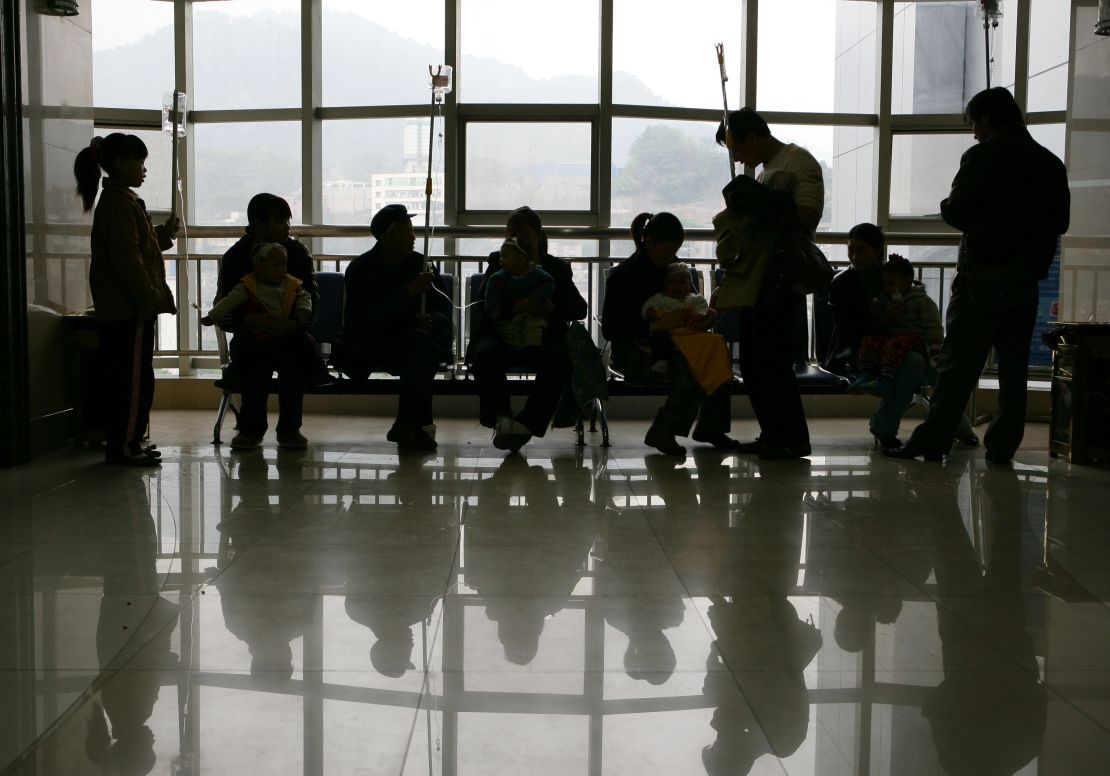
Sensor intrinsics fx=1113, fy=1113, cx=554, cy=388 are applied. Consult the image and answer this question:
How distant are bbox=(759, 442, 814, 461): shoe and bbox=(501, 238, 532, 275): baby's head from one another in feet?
4.27

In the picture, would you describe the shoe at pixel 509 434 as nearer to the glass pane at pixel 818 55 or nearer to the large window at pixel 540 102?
the large window at pixel 540 102

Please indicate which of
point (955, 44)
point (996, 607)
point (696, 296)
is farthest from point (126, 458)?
point (955, 44)

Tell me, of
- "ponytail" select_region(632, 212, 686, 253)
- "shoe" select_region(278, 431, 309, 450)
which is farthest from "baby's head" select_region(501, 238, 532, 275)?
"shoe" select_region(278, 431, 309, 450)

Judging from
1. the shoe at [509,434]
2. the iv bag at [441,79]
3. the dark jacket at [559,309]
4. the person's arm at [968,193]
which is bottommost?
the shoe at [509,434]

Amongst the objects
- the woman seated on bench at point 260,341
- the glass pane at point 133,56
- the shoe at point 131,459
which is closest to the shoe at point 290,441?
the woman seated on bench at point 260,341

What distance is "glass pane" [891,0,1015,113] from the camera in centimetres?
749

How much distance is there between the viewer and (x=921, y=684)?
1.98 m

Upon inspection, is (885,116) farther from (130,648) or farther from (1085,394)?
(130,648)

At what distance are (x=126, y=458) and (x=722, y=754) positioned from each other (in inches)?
134

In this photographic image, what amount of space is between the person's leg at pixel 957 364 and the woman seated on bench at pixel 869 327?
0.36m

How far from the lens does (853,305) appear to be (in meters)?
5.18

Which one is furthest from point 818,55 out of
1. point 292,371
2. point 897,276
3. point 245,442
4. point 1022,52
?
point 245,442

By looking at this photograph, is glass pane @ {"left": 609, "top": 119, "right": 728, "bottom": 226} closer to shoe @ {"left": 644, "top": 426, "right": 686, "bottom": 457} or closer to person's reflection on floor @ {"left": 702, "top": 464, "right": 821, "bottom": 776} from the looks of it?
shoe @ {"left": 644, "top": 426, "right": 686, "bottom": 457}

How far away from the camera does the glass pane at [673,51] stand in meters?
7.27
